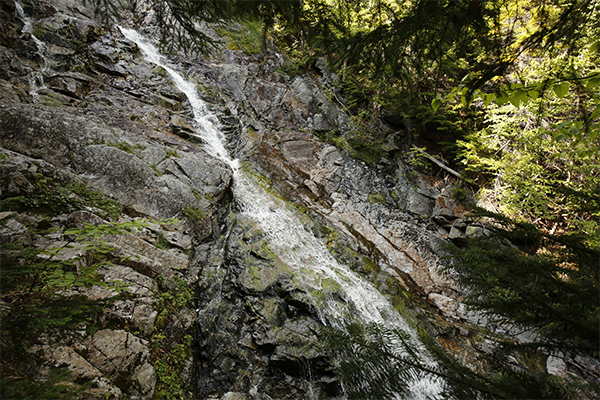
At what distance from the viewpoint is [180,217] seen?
238 inches

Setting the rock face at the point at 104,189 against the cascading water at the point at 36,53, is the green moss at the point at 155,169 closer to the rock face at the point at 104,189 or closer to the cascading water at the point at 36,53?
the rock face at the point at 104,189

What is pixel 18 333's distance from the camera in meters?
1.49

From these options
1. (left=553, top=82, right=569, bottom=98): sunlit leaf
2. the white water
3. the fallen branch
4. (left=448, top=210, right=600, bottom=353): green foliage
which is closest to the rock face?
the white water

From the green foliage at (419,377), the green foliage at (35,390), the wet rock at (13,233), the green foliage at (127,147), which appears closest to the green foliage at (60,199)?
the wet rock at (13,233)

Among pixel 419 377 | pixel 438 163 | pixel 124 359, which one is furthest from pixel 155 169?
pixel 438 163

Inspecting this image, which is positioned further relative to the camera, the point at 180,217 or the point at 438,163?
the point at 438,163

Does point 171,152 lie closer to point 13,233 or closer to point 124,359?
point 13,233

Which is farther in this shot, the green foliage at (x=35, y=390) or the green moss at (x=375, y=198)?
the green moss at (x=375, y=198)

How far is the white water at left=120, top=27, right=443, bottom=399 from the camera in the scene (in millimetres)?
5228

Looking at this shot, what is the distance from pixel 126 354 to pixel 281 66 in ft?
49.5

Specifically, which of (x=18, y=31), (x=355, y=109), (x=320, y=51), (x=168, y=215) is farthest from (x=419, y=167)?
(x=18, y=31)

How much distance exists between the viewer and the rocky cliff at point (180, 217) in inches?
132

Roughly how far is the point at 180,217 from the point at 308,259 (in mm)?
3479

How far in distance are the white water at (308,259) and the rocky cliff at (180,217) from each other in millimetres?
354
